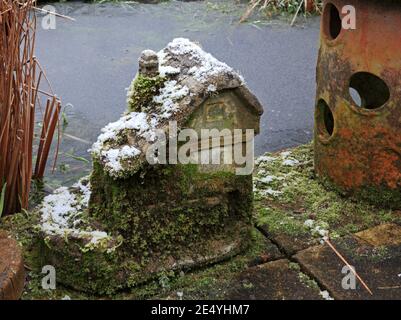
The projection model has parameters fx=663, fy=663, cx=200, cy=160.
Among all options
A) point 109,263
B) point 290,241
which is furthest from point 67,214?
point 290,241

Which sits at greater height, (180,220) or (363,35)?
(363,35)

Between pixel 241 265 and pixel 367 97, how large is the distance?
1.55 m

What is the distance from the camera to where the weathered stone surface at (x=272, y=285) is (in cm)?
265

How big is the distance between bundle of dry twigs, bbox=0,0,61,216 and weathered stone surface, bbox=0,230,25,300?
43 centimetres

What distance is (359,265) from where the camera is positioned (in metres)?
2.83

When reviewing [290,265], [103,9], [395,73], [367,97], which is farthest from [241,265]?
[103,9]

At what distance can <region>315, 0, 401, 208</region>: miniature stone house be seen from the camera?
300 centimetres

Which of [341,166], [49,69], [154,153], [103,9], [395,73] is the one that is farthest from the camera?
[103,9]

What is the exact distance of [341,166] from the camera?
3.30 meters

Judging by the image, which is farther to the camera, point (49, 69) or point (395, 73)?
point (49, 69)

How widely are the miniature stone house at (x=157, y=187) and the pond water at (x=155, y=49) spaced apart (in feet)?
3.45

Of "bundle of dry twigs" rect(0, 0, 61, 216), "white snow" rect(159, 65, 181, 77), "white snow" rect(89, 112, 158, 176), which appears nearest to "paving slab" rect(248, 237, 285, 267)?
"white snow" rect(89, 112, 158, 176)

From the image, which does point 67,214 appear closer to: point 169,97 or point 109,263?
point 109,263
